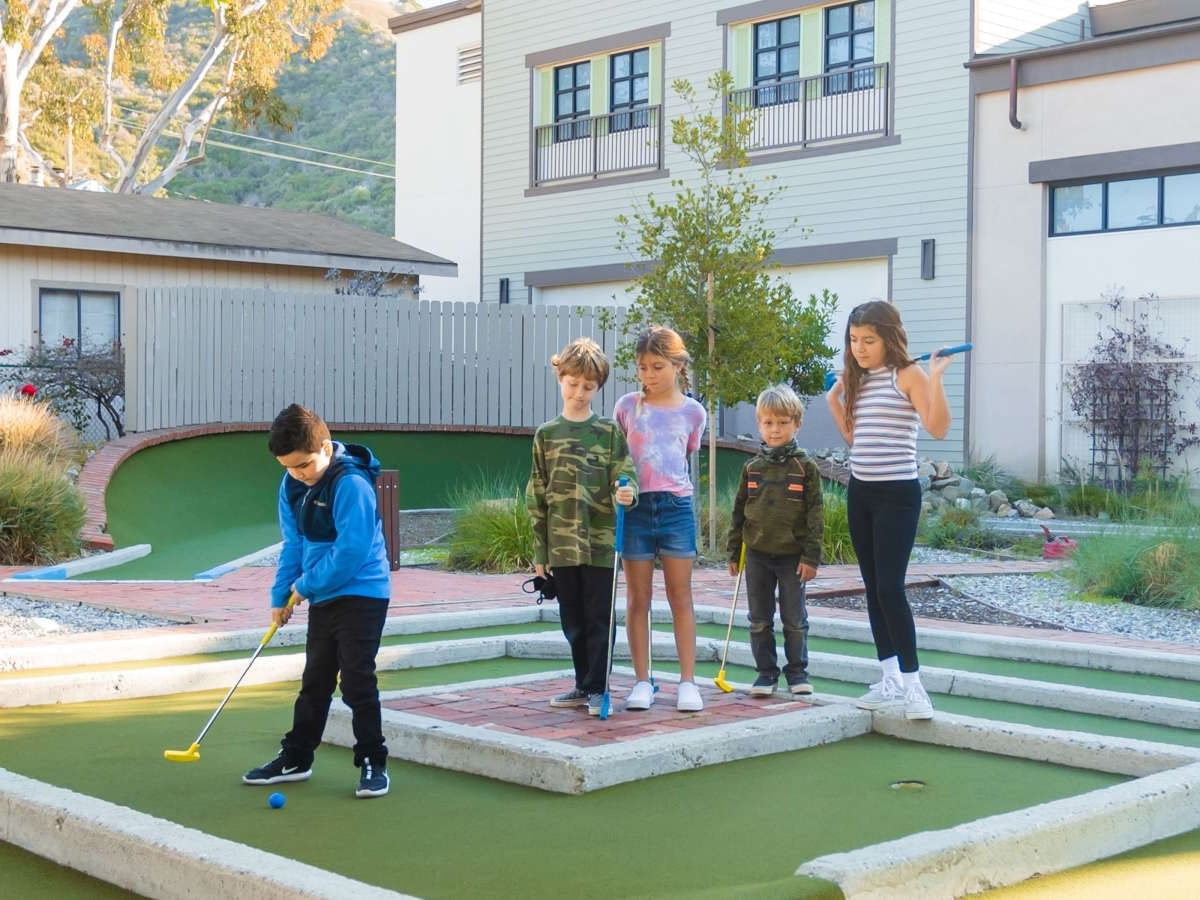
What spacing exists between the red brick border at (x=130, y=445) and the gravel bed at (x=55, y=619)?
3626 mm

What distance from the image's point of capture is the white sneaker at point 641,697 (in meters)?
6.16

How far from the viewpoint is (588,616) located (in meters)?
6.18

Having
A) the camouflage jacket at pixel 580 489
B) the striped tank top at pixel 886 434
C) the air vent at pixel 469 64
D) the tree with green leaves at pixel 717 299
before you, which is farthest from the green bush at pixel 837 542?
the air vent at pixel 469 64

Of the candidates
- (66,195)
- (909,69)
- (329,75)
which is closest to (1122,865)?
(909,69)

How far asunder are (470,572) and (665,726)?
268 inches

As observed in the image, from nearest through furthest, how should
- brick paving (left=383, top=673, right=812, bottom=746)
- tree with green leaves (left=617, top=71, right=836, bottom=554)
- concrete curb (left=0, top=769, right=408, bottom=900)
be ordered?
concrete curb (left=0, top=769, right=408, bottom=900)
brick paving (left=383, top=673, right=812, bottom=746)
tree with green leaves (left=617, top=71, right=836, bottom=554)

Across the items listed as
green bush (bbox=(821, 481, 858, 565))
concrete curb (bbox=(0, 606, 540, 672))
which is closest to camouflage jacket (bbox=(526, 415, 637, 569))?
concrete curb (bbox=(0, 606, 540, 672))

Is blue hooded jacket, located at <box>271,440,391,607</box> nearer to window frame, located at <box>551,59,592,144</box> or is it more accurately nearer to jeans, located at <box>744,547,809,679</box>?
jeans, located at <box>744,547,809,679</box>

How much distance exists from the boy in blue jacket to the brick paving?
755mm

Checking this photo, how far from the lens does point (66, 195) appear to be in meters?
24.5

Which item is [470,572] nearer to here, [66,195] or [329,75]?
[66,195]

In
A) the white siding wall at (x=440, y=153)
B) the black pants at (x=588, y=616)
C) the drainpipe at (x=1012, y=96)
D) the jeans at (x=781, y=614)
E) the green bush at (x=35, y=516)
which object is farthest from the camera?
the white siding wall at (x=440, y=153)

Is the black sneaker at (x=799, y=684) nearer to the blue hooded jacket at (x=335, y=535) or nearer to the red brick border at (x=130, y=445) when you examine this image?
the blue hooded jacket at (x=335, y=535)

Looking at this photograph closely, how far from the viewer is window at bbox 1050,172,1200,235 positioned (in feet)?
59.8
